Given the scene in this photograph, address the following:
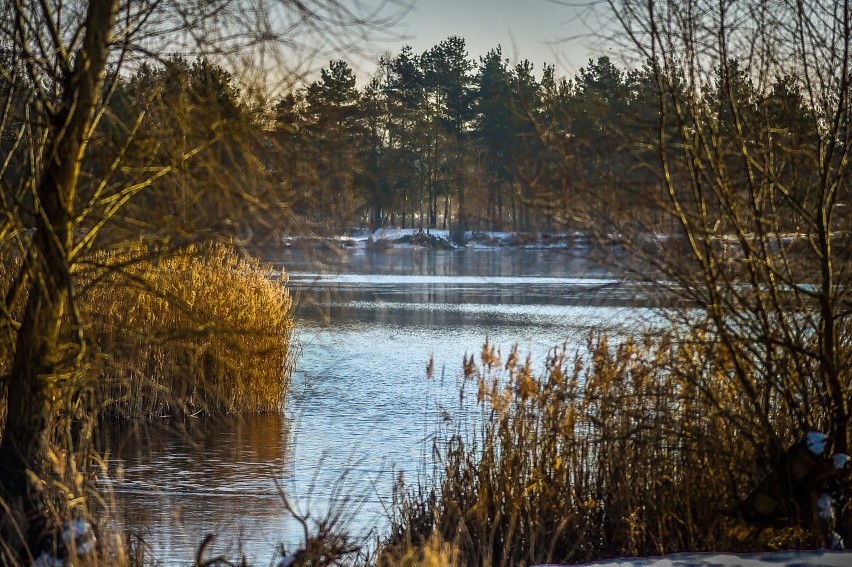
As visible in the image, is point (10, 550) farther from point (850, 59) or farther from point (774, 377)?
point (850, 59)

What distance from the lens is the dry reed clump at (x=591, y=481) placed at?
5879mm

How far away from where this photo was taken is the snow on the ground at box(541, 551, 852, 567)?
9.31 feet

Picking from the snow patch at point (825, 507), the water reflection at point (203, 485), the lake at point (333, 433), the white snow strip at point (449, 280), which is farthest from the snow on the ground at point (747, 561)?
the white snow strip at point (449, 280)

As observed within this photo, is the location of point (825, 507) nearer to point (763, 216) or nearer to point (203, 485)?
point (763, 216)

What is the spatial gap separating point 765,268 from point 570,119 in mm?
1284

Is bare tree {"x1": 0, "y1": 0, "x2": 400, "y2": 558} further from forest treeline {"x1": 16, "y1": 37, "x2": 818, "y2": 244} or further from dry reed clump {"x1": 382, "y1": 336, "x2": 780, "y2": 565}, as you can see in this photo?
dry reed clump {"x1": 382, "y1": 336, "x2": 780, "y2": 565}

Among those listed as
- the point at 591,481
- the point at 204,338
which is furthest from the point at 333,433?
the point at 591,481

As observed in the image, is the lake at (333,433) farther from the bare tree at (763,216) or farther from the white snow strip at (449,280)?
the white snow strip at (449,280)

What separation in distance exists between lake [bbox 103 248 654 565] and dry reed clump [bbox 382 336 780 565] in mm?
382

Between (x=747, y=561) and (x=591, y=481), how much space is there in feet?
12.0

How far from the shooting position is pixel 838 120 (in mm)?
5023

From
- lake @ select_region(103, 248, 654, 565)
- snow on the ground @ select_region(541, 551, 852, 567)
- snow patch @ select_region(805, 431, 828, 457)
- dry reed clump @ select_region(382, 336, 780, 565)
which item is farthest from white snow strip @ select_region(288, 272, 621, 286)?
snow on the ground @ select_region(541, 551, 852, 567)

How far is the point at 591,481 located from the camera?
257 inches

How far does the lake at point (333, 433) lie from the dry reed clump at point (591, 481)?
382 millimetres
